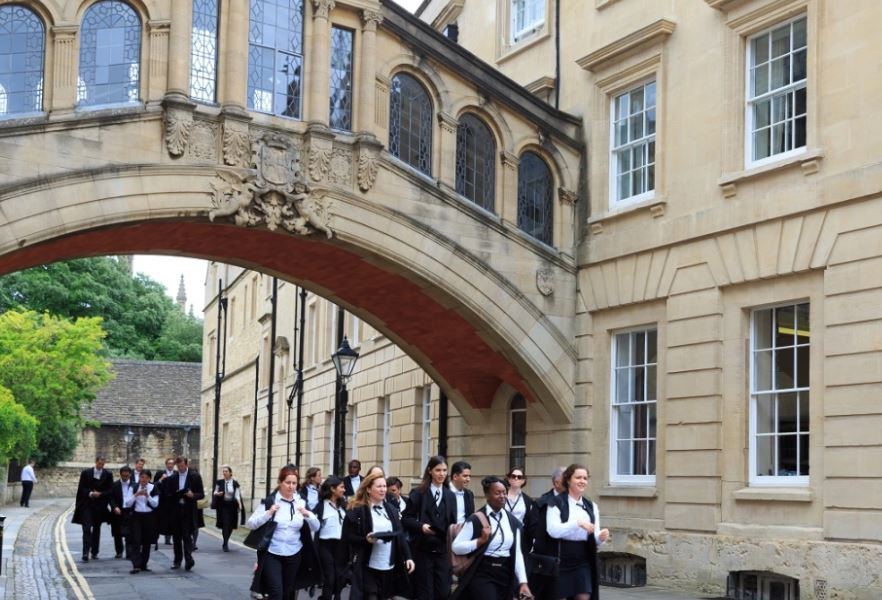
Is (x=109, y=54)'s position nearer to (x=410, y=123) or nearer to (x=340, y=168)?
(x=340, y=168)

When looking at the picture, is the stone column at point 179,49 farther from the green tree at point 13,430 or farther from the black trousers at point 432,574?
the green tree at point 13,430

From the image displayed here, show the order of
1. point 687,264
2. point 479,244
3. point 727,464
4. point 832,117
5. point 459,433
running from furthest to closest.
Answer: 1. point 459,433
2. point 479,244
3. point 687,264
4. point 727,464
5. point 832,117

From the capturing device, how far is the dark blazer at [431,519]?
14227mm

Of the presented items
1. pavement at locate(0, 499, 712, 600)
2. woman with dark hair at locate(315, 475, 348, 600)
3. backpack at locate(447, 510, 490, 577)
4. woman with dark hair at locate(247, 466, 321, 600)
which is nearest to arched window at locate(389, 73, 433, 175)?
pavement at locate(0, 499, 712, 600)

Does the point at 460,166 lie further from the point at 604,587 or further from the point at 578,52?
the point at 604,587

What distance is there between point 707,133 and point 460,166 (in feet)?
14.2

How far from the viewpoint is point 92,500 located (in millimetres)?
24406

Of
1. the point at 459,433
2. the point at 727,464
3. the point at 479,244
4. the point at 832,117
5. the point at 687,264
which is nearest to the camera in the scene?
the point at 832,117

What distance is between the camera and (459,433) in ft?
88.2

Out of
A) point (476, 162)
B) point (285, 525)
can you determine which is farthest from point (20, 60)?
point (285, 525)

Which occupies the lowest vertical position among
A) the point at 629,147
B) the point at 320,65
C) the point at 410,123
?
the point at 629,147

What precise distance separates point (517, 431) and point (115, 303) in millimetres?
62237

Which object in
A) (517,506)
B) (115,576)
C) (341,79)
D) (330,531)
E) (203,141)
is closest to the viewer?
(517,506)

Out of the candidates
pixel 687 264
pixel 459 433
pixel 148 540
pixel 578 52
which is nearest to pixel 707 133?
pixel 687 264
